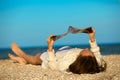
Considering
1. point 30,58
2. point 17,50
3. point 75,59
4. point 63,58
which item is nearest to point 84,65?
point 75,59

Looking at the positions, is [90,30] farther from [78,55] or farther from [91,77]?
[91,77]

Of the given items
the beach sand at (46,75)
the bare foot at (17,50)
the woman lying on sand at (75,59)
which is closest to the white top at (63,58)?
the woman lying on sand at (75,59)

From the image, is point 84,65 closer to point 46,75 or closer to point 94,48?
point 46,75

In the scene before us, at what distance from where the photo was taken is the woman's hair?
20.5 ft

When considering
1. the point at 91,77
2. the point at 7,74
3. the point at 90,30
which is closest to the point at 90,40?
the point at 90,30

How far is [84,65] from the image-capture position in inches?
250

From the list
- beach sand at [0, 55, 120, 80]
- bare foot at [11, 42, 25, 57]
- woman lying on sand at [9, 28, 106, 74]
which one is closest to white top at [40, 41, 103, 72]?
woman lying on sand at [9, 28, 106, 74]

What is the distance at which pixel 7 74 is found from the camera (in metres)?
6.52

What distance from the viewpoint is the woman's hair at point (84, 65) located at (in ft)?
20.5

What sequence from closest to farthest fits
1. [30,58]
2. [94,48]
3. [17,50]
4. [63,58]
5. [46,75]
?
[46,75] < [63,58] < [94,48] < [30,58] < [17,50]

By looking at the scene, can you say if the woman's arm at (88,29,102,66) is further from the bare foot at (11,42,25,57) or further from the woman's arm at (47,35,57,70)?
the bare foot at (11,42,25,57)

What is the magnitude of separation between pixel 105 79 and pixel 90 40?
149cm

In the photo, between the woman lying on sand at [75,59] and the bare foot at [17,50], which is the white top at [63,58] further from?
the bare foot at [17,50]

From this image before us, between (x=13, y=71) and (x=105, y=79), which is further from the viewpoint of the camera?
(x=13, y=71)
